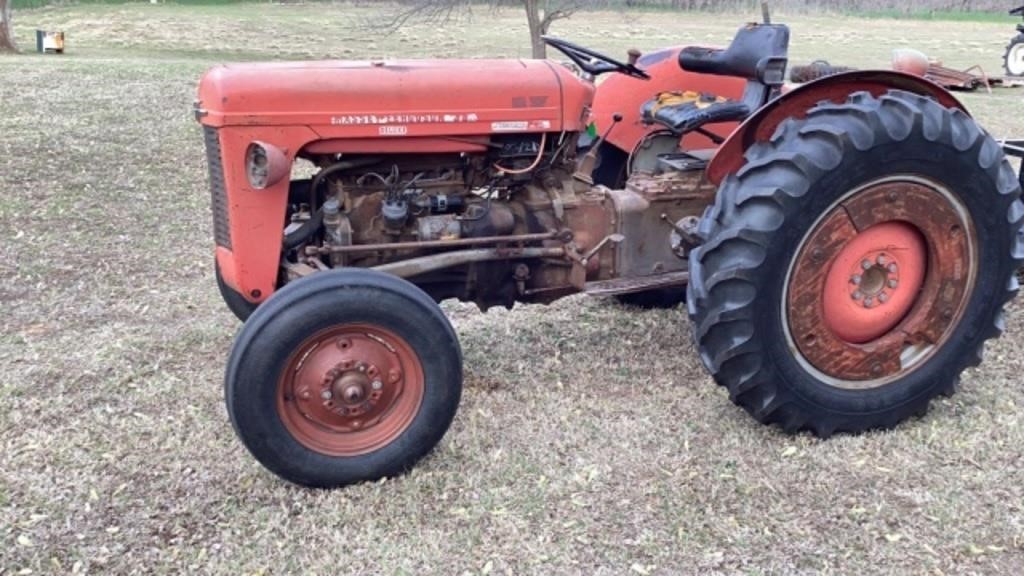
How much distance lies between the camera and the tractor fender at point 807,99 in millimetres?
3447

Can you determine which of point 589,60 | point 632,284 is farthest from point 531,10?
point 632,284

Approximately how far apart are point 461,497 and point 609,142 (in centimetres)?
206

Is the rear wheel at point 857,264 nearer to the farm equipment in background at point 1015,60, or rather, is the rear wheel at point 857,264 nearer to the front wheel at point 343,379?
the front wheel at point 343,379

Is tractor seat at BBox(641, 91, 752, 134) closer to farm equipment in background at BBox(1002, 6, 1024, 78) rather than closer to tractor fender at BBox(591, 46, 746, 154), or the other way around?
tractor fender at BBox(591, 46, 746, 154)

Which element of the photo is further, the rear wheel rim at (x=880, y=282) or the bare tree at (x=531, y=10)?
the bare tree at (x=531, y=10)

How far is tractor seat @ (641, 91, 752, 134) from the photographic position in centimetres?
387

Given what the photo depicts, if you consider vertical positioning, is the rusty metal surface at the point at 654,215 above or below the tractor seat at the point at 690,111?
below

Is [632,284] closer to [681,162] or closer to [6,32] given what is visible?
[681,162]

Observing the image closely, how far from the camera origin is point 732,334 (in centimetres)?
316

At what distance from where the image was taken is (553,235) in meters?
3.74

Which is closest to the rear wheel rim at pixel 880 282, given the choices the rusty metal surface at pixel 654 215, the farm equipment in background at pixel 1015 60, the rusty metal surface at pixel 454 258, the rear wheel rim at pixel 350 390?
the rusty metal surface at pixel 654 215

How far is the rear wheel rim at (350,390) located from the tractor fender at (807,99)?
1.39 metres

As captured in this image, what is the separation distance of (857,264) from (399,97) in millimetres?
1722

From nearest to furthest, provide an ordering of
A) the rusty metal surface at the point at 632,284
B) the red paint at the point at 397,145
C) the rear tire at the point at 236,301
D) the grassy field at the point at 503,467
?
the grassy field at the point at 503,467 < the red paint at the point at 397,145 < the rusty metal surface at the point at 632,284 < the rear tire at the point at 236,301
